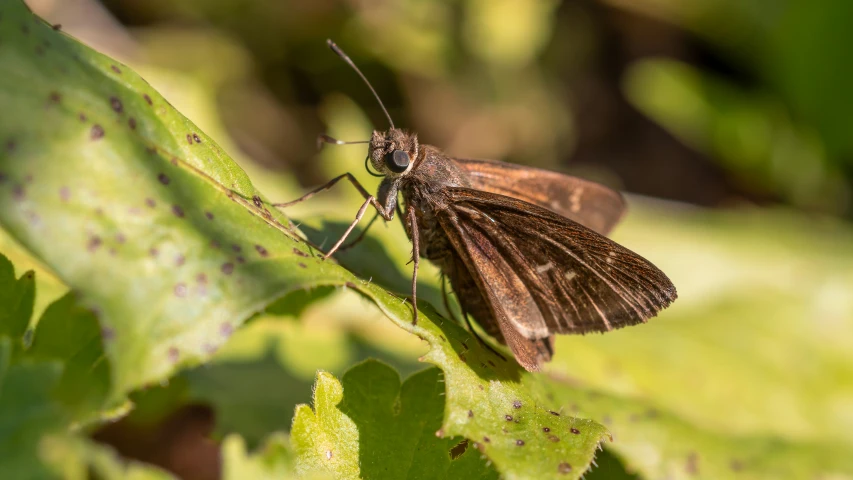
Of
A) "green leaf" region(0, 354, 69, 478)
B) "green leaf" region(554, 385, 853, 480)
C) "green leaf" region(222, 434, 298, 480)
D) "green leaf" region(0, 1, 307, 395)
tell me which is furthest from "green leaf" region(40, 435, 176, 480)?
"green leaf" region(554, 385, 853, 480)

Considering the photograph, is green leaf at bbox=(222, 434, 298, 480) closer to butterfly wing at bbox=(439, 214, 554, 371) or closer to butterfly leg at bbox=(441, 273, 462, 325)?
butterfly wing at bbox=(439, 214, 554, 371)

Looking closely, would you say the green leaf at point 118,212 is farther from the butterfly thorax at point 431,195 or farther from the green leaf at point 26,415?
the butterfly thorax at point 431,195

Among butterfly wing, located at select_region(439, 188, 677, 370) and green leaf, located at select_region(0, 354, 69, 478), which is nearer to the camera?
green leaf, located at select_region(0, 354, 69, 478)

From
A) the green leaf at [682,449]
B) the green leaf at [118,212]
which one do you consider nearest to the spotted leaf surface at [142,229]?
the green leaf at [118,212]

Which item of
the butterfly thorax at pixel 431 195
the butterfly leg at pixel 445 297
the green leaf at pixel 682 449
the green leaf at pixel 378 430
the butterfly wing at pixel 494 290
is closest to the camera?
the green leaf at pixel 378 430

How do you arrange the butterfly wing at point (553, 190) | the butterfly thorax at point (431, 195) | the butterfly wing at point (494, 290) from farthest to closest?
1. the butterfly wing at point (553, 190)
2. the butterfly thorax at point (431, 195)
3. the butterfly wing at point (494, 290)

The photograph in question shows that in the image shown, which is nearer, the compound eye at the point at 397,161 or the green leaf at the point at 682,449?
the compound eye at the point at 397,161

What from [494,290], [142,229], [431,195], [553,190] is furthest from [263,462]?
[553,190]

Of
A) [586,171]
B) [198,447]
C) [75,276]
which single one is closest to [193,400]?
[198,447]
